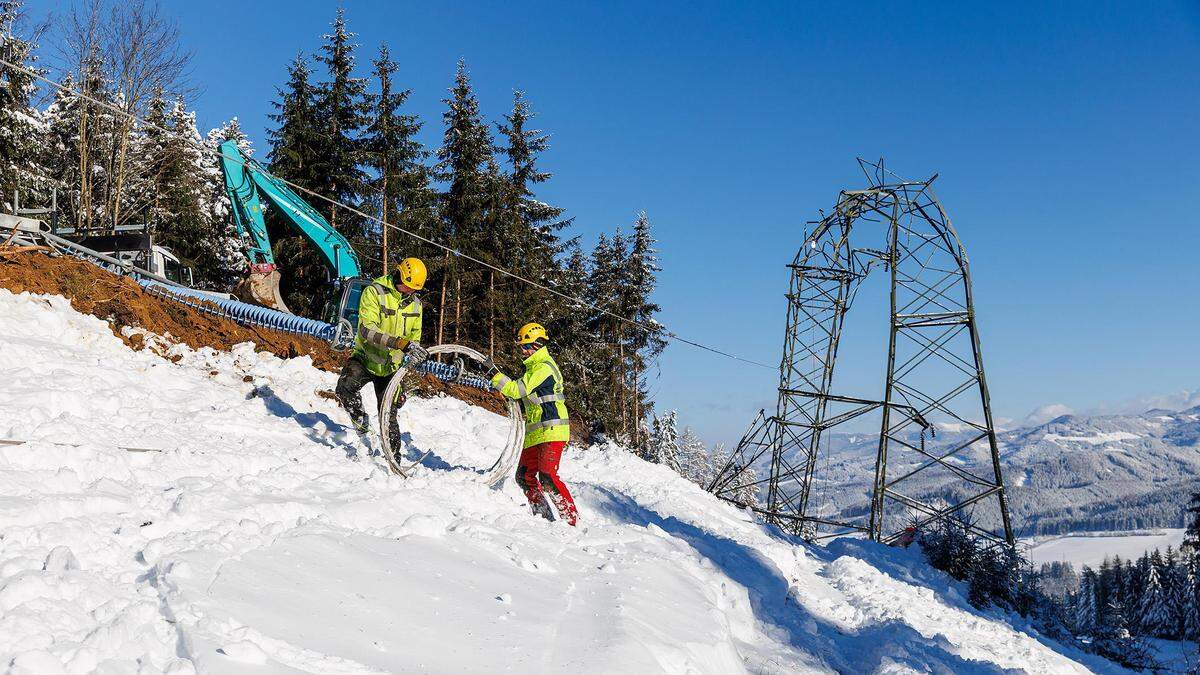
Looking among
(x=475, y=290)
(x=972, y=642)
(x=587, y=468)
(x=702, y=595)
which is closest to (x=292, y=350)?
(x=587, y=468)

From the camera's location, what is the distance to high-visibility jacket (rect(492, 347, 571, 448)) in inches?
347

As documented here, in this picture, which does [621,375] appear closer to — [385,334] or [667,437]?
[667,437]

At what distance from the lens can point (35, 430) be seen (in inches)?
268

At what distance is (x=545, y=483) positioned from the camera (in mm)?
8797

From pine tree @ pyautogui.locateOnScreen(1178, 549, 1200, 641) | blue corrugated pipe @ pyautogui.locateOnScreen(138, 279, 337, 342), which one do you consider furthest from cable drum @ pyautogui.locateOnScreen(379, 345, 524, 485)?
pine tree @ pyautogui.locateOnScreen(1178, 549, 1200, 641)

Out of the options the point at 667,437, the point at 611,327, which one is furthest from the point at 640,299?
the point at 667,437

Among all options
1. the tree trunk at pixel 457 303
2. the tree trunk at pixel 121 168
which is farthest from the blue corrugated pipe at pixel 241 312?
the tree trunk at pixel 121 168

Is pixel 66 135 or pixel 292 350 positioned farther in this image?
pixel 66 135

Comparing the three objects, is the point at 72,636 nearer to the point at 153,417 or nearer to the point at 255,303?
the point at 153,417

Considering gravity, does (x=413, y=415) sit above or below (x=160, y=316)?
below

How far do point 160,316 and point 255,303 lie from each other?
13.9 ft

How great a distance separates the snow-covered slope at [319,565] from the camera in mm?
3668

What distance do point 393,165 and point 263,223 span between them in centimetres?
1160

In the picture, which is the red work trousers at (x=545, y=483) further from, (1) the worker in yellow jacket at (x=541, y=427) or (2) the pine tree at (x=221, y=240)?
(2) the pine tree at (x=221, y=240)
